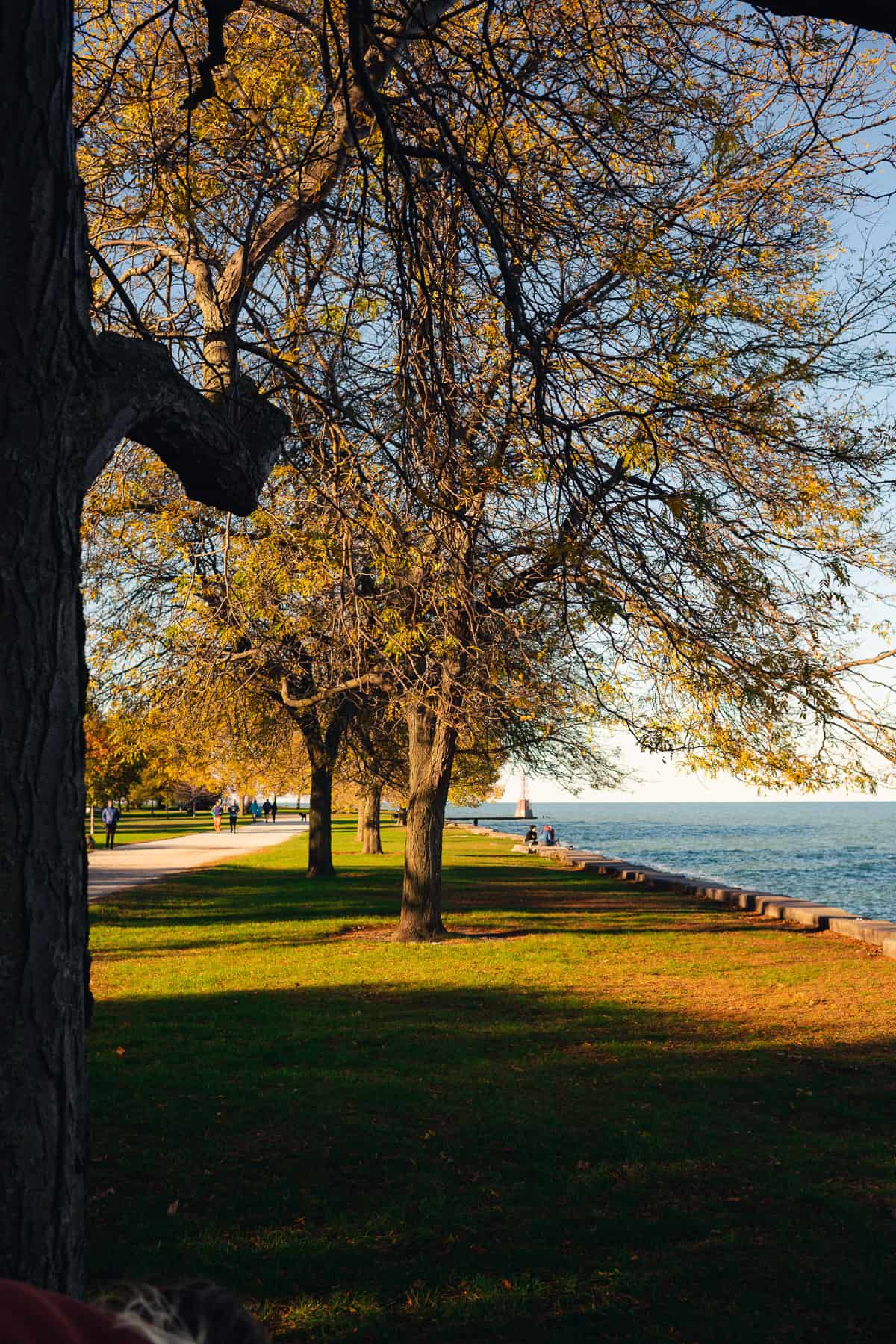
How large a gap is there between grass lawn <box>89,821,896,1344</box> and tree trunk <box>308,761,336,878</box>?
11377 mm

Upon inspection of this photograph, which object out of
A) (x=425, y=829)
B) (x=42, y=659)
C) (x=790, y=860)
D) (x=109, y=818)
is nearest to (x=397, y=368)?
(x=42, y=659)

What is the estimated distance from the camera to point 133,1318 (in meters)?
0.75

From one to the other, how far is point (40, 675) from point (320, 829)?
886 inches

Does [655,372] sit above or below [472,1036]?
above

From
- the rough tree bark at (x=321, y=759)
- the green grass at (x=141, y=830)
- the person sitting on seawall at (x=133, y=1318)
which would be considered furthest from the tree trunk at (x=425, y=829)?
the green grass at (x=141, y=830)

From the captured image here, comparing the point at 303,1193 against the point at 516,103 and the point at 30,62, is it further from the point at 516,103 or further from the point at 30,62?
the point at 516,103

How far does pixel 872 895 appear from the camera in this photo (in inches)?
1273

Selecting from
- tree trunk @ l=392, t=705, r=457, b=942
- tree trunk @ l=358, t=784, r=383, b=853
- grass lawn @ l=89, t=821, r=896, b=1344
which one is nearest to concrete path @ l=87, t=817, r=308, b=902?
tree trunk @ l=358, t=784, r=383, b=853

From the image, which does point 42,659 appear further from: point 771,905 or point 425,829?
point 771,905

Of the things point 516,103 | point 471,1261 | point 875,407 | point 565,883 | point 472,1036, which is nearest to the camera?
point 471,1261

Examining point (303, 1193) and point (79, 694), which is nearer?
point (79, 694)

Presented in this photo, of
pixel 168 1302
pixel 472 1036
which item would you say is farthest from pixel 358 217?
pixel 472 1036

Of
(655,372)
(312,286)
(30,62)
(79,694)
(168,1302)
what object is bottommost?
(168,1302)

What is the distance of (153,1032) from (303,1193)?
157 inches
